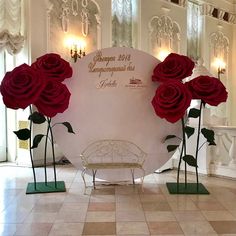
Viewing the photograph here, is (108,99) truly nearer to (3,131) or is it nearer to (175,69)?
(175,69)

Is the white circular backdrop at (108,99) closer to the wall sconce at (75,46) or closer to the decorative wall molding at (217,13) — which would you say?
the wall sconce at (75,46)

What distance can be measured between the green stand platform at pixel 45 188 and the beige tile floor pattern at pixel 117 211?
96mm

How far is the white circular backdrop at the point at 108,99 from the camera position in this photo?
16.0 ft

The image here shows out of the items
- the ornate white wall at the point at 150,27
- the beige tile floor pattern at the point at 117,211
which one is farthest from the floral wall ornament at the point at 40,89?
the ornate white wall at the point at 150,27

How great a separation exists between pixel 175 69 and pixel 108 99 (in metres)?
1.01

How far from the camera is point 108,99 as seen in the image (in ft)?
16.0

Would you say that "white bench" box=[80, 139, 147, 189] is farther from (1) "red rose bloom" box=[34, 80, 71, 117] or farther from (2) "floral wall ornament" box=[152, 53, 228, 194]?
(1) "red rose bloom" box=[34, 80, 71, 117]

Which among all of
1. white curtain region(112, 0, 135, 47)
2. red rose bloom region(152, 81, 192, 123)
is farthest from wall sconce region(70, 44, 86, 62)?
red rose bloom region(152, 81, 192, 123)

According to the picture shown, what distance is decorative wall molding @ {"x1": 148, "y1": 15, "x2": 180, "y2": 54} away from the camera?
8768 millimetres

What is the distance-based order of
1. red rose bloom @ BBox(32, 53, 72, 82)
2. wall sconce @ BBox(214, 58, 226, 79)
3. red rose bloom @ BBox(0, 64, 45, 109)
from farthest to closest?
wall sconce @ BBox(214, 58, 226, 79)
red rose bloom @ BBox(32, 53, 72, 82)
red rose bloom @ BBox(0, 64, 45, 109)

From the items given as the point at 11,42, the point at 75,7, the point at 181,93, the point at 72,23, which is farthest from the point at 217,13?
the point at 181,93

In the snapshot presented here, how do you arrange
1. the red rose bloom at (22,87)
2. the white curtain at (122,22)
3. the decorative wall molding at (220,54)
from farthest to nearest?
the decorative wall molding at (220,54) → the white curtain at (122,22) → the red rose bloom at (22,87)

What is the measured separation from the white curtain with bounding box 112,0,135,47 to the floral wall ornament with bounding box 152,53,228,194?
351 centimetres

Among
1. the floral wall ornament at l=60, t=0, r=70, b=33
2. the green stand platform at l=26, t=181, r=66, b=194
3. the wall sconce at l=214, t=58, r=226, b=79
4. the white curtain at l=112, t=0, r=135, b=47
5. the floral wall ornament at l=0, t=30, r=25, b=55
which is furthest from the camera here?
the wall sconce at l=214, t=58, r=226, b=79
